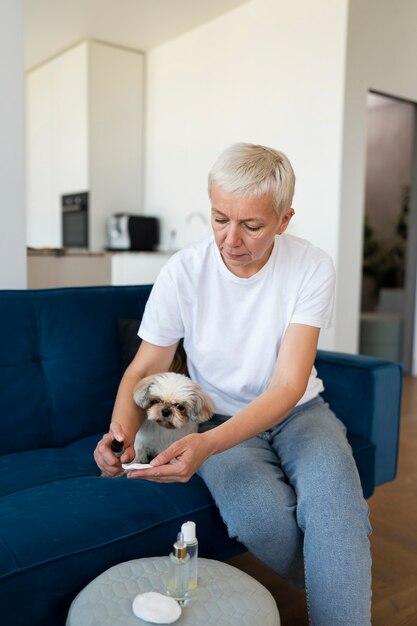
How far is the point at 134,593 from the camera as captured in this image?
1.09 meters

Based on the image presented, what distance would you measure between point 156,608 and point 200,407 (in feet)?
1.92

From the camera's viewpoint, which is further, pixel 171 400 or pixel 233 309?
pixel 233 309

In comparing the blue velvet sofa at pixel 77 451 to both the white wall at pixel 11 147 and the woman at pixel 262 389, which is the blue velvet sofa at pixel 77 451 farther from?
the white wall at pixel 11 147

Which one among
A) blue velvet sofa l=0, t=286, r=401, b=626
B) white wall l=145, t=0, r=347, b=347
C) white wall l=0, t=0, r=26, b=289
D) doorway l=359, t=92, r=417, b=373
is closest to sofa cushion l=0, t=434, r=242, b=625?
blue velvet sofa l=0, t=286, r=401, b=626

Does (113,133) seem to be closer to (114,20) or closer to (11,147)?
(114,20)

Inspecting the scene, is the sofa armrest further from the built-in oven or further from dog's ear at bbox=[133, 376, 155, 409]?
the built-in oven

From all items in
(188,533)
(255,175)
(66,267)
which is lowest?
(188,533)

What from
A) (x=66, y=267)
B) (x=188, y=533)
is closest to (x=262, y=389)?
(x=188, y=533)

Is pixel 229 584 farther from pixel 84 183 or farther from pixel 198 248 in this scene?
pixel 84 183

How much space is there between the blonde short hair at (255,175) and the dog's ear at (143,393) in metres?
0.52

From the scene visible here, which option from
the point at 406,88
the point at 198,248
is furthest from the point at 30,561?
the point at 406,88

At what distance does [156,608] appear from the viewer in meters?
1.03

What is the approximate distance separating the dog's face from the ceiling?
4040mm

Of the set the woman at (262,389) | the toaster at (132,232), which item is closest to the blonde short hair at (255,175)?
the woman at (262,389)
